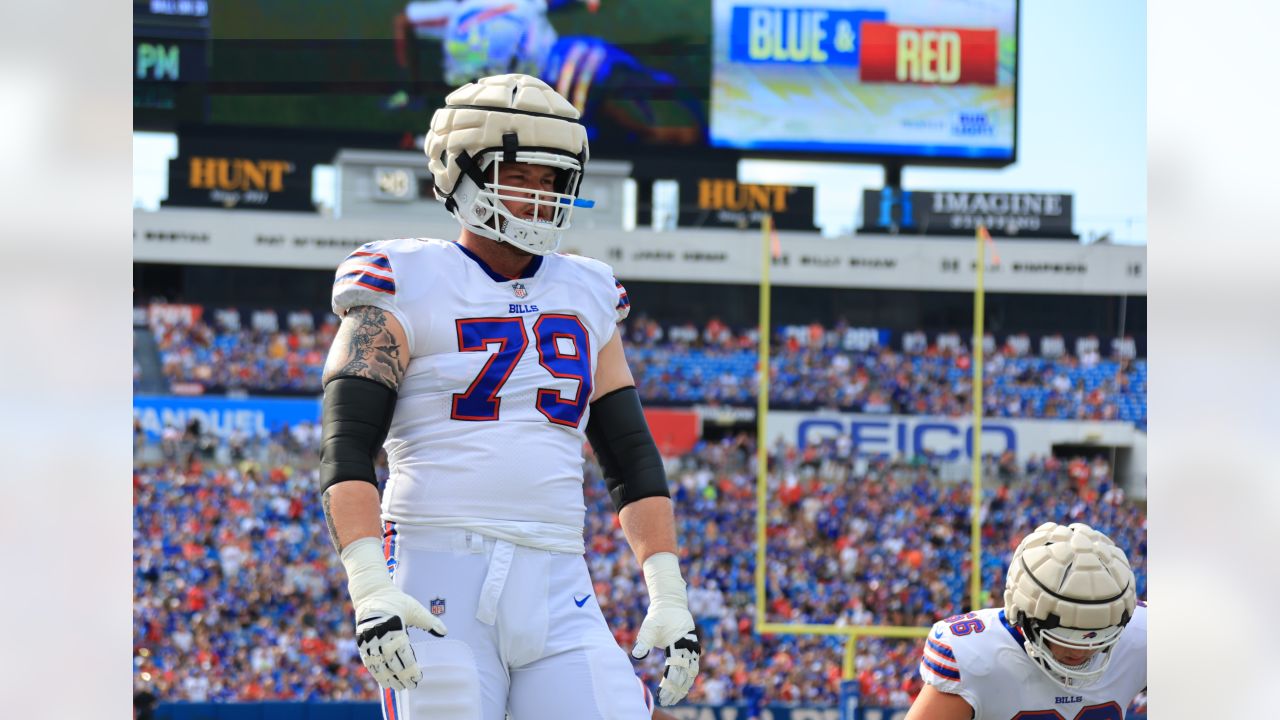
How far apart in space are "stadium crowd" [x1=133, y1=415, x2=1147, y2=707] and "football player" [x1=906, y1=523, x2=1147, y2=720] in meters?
10.3

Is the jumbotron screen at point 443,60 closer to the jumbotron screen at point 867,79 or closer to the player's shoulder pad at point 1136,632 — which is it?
the jumbotron screen at point 867,79

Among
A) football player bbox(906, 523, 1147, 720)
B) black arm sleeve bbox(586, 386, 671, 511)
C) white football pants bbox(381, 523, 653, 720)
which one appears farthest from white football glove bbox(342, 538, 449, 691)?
football player bbox(906, 523, 1147, 720)

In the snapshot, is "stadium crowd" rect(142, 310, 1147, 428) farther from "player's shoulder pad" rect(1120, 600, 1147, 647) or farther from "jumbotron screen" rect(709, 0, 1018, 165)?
"player's shoulder pad" rect(1120, 600, 1147, 647)

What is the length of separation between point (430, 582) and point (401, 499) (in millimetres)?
165

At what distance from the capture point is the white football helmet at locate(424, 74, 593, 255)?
8.63 feet

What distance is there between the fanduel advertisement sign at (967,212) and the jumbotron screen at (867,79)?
1.26 meters

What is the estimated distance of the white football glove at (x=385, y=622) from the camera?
220cm

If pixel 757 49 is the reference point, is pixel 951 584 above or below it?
below

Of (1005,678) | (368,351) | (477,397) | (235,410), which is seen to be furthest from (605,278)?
(235,410)

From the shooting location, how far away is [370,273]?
8.37ft

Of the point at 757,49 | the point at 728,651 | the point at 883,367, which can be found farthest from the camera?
the point at 757,49
